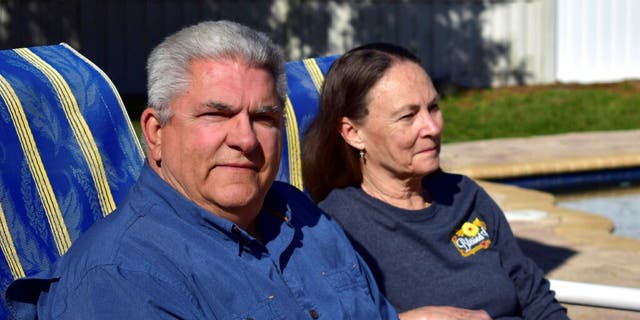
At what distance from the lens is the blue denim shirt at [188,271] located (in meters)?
2.02

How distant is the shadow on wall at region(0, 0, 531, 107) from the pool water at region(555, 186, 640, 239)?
15.8 feet

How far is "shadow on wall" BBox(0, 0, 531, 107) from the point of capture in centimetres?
1234

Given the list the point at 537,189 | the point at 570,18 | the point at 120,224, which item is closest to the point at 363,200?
the point at 120,224

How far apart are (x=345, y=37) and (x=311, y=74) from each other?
9.45m

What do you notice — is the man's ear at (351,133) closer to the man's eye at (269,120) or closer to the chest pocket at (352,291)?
the chest pocket at (352,291)

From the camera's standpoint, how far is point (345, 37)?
13.2 metres

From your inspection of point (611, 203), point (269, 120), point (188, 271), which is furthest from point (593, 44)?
point (188, 271)

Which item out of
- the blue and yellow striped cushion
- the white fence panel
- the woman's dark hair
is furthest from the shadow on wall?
the woman's dark hair

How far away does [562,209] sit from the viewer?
6465 millimetres

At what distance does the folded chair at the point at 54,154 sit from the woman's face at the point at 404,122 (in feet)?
2.14

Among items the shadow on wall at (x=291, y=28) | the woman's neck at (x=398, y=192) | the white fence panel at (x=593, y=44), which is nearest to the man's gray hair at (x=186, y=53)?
the woman's neck at (x=398, y=192)

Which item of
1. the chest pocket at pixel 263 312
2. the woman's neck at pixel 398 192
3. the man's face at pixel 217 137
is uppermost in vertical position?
the man's face at pixel 217 137

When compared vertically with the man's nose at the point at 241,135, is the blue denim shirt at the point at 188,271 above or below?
below

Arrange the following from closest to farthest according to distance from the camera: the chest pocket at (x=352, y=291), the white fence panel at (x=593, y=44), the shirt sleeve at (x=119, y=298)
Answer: the shirt sleeve at (x=119, y=298), the chest pocket at (x=352, y=291), the white fence panel at (x=593, y=44)
